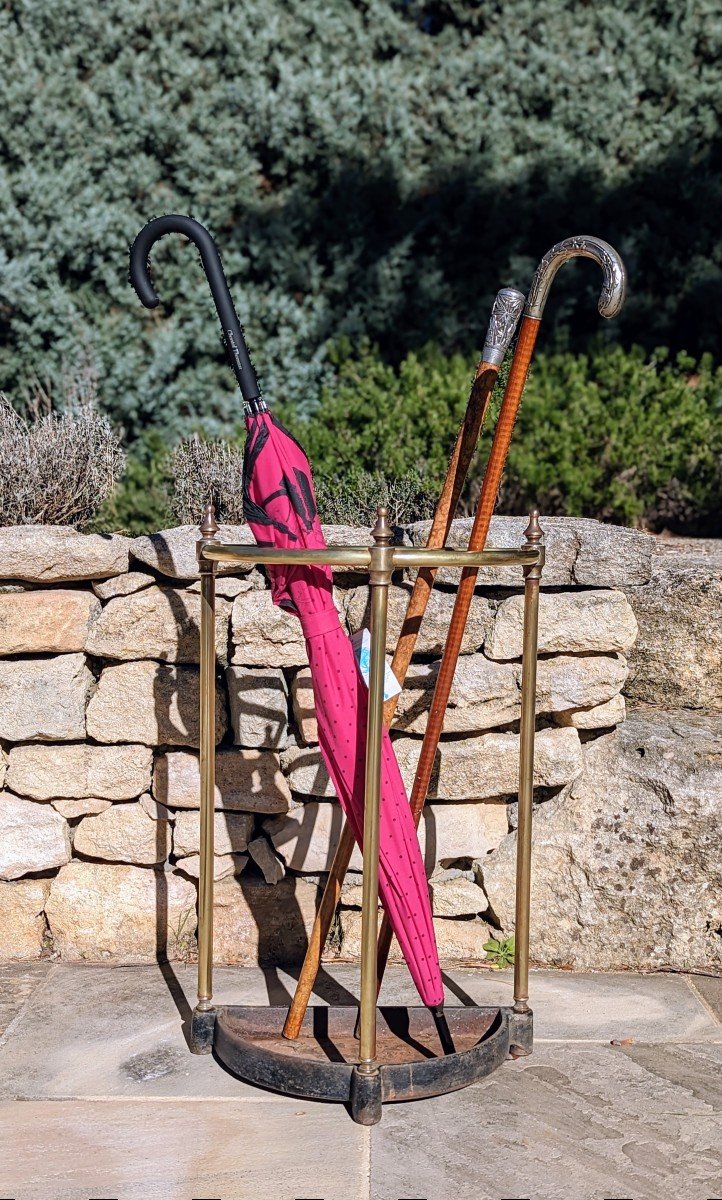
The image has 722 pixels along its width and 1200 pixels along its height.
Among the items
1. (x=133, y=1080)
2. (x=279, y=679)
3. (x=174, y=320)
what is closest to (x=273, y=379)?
(x=174, y=320)

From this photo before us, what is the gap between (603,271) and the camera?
8.42 feet

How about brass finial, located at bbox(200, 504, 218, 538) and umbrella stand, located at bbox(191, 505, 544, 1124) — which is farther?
brass finial, located at bbox(200, 504, 218, 538)

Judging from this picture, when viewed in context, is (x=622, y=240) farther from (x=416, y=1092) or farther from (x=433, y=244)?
(x=416, y=1092)

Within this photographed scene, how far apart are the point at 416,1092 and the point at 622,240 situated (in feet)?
15.4

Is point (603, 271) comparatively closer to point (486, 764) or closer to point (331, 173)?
point (486, 764)

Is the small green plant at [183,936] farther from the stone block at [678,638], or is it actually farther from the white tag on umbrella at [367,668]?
the stone block at [678,638]

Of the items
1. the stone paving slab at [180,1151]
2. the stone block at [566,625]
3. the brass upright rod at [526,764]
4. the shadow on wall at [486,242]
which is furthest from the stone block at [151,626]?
the shadow on wall at [486,242]

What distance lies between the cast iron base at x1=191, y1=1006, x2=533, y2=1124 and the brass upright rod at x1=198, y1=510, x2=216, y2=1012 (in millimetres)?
127

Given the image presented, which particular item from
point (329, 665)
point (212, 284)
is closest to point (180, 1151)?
point (329, 665)

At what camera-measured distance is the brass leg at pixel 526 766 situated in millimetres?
2885

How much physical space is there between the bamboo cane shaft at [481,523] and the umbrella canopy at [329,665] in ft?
0.45

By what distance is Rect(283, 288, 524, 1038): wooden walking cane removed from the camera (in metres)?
2.68

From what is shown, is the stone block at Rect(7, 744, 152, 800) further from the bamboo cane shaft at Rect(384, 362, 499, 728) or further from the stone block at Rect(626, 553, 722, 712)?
the stone block at Rect(626, 553, 722, 712)

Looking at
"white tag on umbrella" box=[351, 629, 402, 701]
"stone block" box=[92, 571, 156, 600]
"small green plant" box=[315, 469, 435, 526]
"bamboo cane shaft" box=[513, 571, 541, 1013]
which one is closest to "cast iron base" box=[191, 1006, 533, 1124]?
"bamboo cane shaft" box=[513, 571, 541, 1013]
